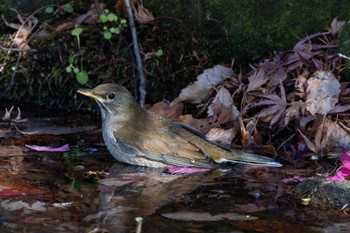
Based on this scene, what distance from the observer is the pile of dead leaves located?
7.47 meters

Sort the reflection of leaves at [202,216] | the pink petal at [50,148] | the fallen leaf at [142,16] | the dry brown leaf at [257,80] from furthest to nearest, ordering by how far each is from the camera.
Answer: the fallen leaf at [142,16]
the dry brown leaf at [257,80]
the pink petal at [50,148]
the reflection of leaves at [202,216]

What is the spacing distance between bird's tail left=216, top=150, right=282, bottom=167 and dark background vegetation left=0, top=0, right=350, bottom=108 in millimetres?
1796

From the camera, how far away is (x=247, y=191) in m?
6.01

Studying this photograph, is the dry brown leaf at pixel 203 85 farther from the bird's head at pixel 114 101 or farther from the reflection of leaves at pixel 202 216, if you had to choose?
the reflection of leaves at pixel 202 216

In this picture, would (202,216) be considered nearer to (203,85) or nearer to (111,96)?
(111,96)

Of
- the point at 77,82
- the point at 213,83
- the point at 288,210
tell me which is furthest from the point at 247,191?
the point at 77,82

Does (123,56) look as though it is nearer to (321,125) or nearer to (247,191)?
(321,125)

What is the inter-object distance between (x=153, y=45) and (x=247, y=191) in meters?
3.47

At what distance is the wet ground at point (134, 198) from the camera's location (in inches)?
200

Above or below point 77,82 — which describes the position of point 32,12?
above

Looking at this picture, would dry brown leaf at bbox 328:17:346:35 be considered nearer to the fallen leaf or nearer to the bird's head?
the fallen leaf

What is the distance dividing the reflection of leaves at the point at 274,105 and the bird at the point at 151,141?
77 centimetres

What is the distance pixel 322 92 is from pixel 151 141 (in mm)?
1961

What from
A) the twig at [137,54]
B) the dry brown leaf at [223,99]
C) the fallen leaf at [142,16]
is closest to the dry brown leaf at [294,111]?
the dry brown leaf at [223,99]
